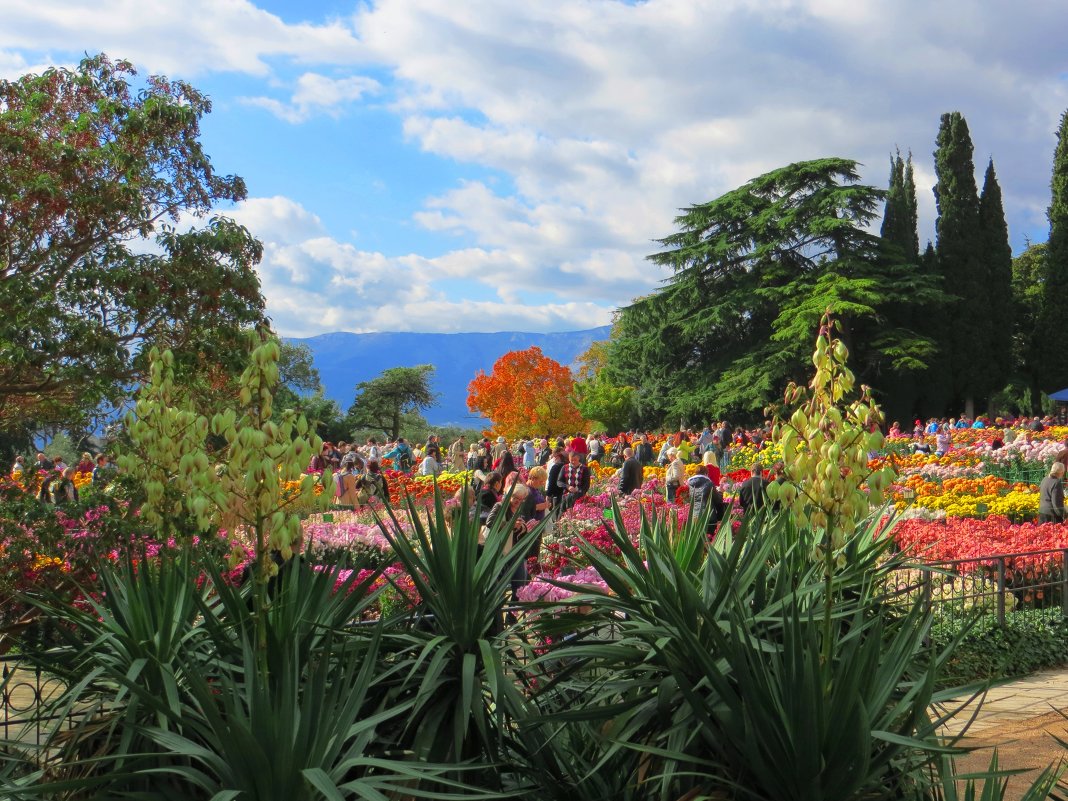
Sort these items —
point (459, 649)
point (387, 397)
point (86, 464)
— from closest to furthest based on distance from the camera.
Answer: point (459, 649), point (86, 464), point (387, 397)

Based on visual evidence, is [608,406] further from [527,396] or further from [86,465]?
[86,465]

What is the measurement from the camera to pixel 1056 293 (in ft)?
147

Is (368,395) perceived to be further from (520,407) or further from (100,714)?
(100,714)

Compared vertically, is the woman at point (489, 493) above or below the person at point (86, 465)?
below

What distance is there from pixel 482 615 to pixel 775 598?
43.6 inches

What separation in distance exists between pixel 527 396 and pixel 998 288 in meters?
23.2

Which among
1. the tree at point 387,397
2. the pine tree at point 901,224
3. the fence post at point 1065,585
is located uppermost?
the pine tree at point 901,224

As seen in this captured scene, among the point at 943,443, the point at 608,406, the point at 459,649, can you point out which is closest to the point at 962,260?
the point at 608,406

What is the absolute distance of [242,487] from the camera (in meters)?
3.55

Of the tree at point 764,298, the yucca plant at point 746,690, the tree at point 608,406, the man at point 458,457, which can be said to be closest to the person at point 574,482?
the man at point 458,457

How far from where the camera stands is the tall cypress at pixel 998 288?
44.1 metres

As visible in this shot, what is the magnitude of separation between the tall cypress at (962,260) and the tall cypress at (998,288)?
474 millimetres

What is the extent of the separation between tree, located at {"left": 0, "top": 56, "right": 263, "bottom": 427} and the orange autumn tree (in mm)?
43464

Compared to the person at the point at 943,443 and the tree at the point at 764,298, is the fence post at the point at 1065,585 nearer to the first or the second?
the person at the point at 943,443
